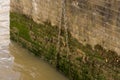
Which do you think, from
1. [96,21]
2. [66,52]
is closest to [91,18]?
[96,21]

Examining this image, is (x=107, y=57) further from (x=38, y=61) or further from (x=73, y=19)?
(x=38, y=61)

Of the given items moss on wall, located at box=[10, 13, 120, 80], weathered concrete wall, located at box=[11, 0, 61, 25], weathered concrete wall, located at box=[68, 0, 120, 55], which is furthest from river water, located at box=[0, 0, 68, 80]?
weathered concrete wall, located at box=[68, 0, 120, 55]

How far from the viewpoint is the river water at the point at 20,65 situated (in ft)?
29.8

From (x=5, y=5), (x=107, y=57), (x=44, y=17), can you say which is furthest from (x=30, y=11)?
(x=5, y=5)

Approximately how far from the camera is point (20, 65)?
9781 millimetres

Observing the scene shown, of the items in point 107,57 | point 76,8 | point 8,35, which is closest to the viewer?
point 107,57

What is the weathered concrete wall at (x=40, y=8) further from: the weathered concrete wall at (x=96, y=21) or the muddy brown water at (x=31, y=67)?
the muddy brown water at (x=31, y=67)

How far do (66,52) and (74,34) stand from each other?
0.61 meters

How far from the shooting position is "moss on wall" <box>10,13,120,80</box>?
24.0 feet

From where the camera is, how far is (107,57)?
23.9 ft

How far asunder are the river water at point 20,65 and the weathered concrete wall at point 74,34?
0.83ft

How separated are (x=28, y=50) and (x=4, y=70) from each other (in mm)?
1224

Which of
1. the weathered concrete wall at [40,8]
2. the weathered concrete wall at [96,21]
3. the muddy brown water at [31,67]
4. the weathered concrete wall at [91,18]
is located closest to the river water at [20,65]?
the muddy brown water at [31,67]

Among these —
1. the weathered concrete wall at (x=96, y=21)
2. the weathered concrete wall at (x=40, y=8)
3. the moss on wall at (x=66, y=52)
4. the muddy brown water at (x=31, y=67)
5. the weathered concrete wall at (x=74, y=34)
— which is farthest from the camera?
the muddy brown water at (x=31, y=67)
